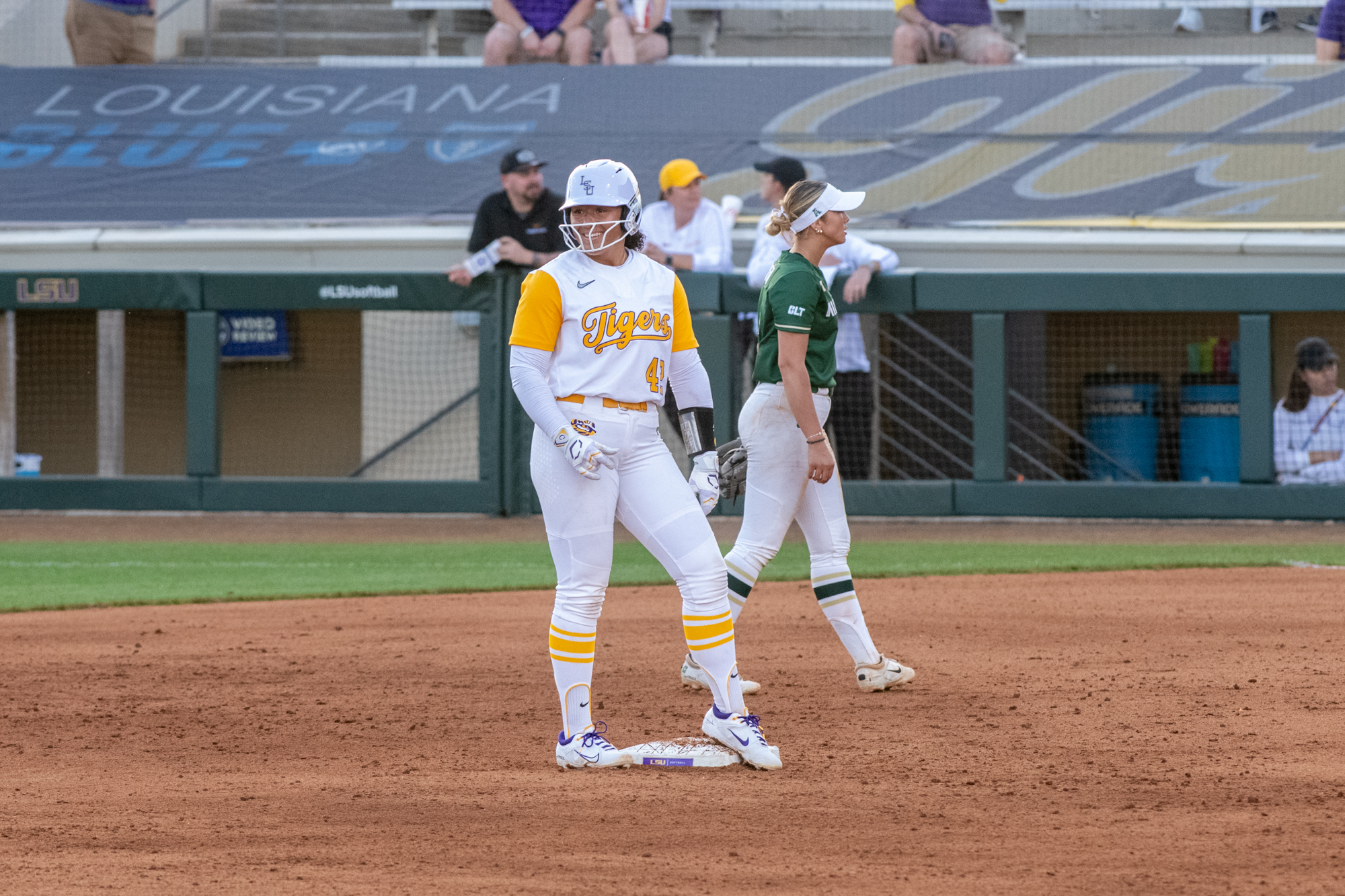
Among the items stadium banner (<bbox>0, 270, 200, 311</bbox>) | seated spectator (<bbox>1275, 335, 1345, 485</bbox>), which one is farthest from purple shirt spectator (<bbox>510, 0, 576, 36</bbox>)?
seated spectator (<bbox>1275, 335, 1345, 485</bbox>)

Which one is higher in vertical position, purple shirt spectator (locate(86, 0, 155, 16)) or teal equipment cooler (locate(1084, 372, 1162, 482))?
purple shirt spectator (locate(86, 0, 155, 16))

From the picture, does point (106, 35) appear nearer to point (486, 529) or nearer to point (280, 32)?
point (280, 32)

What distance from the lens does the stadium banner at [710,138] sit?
A: 14.3 m

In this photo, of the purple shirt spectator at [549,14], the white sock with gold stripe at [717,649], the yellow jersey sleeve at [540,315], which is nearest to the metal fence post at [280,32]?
the purple shirt spectator at [549,14]

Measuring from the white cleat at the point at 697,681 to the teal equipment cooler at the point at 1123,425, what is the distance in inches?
257

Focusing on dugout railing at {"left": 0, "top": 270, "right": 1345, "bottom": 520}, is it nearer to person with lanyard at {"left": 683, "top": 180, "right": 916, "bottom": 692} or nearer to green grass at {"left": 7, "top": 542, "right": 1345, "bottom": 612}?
green grass at {"left": 7, "top": 542, "right": 1345, "bottom": 612}

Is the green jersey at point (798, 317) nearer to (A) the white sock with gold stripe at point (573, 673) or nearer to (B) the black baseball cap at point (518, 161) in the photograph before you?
(A) the white sock with gold stripe at point (573, 673)

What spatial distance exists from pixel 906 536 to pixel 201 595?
5339 millimetres

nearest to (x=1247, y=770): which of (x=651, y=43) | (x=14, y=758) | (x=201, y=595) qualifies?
→ (x=14, y=758)

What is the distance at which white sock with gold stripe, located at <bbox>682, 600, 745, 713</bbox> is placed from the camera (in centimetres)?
477

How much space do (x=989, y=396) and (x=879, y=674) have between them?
6.37 m

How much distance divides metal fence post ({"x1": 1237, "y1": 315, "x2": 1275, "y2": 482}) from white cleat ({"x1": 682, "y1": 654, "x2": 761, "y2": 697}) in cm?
686

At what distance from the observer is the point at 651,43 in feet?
54.9

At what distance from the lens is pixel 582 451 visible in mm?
4523
